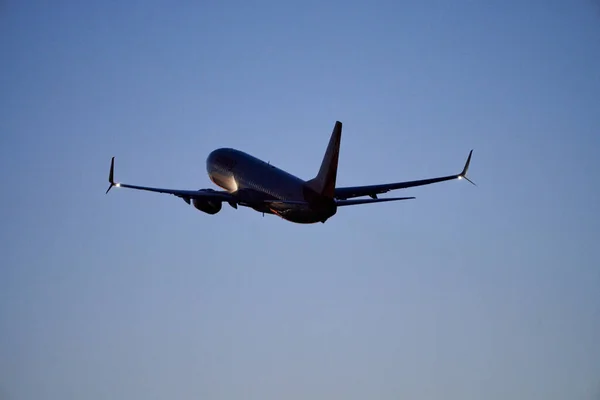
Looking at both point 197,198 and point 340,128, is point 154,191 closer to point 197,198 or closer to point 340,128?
point 197,198

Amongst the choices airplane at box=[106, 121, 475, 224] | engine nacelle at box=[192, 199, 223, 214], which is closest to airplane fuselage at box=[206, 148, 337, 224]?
airplane at box=[106, 121, 475, 224]

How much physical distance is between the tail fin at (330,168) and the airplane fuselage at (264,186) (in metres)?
0.60

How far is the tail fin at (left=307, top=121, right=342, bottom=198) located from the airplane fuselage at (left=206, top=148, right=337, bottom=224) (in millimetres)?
602

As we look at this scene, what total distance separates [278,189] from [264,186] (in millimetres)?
3926

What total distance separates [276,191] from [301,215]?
11.0 m

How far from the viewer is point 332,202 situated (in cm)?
7712

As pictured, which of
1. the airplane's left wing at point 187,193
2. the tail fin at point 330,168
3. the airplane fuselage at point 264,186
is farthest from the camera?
the airplane's left wing at point 187,193

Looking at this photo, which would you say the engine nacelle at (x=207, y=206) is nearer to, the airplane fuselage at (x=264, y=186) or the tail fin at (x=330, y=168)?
the airplane fuselage at (x=264, y=186)

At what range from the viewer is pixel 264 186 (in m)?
92.4

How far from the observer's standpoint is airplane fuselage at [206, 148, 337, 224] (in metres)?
77.9

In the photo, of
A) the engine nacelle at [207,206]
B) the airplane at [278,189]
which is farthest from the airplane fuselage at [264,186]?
the engine nacelle at [207,206]

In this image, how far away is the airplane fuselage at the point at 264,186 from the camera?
77.9 metres

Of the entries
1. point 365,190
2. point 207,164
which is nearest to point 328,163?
point 365,190

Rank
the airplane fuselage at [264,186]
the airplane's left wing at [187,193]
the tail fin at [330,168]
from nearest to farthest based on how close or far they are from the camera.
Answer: the tail fin at [330,168] < the airplane fuselage at [264,186] < the airplane's left wing at [187,193]
